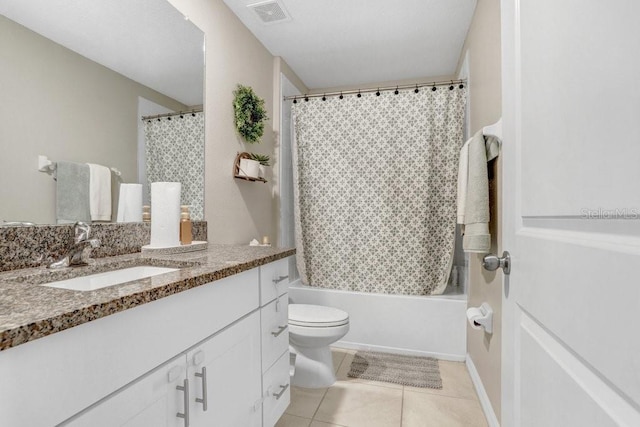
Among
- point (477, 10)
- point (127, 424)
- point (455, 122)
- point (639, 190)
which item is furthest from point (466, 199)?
point (127, 424)

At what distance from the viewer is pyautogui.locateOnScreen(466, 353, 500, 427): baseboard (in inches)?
62.3

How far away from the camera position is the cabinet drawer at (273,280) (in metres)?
1.32

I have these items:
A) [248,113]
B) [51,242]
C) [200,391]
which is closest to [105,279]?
[51,242]

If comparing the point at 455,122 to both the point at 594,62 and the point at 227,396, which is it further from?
the point at 227,396

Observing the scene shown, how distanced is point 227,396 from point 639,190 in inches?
45.1

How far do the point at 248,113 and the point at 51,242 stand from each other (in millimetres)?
1474

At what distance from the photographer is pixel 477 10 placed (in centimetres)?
205

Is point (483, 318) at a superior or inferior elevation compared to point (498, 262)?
inferior

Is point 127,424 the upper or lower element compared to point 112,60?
lower

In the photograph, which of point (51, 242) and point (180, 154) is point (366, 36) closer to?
point (180, 154)

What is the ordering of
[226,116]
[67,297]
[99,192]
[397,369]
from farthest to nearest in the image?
[397,369] → [226,116] → [99,192] → [67,297]

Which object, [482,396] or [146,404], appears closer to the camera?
[146,404]

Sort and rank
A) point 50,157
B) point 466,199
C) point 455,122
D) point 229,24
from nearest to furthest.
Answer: point 50,157
point 466,199
point 229,24
point 455,122

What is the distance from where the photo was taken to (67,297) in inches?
26.4
